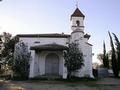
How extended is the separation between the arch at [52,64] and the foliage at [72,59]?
299 cm

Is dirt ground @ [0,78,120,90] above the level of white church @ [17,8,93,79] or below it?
below

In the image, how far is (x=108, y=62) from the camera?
1706 inches

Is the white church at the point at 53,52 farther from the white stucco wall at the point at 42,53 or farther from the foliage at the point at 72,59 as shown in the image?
the foliage at the point at 72,59

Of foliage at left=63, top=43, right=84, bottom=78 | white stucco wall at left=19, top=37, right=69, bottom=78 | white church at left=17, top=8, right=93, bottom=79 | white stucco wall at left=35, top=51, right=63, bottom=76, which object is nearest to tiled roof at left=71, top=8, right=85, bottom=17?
white church at left=17, top=8, right=93, bottom=79

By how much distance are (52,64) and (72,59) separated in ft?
13.1

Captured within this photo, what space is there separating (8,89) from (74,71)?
39.0 ft

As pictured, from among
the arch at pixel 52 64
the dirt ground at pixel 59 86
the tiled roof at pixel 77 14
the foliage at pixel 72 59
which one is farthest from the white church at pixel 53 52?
the dirt ground at pixel 59 86

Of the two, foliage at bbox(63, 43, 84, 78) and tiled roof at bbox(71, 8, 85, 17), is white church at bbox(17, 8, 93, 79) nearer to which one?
foliage at bbox(63, 43, 84, 78)

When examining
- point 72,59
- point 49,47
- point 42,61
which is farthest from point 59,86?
point 42,61

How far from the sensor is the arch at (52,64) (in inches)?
1111

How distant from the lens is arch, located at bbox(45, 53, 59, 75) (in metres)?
28.2

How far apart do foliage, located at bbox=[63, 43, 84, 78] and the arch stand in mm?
2994

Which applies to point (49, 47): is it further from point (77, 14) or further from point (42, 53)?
point (77, 14)

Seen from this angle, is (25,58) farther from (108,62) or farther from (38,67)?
(108,62)
